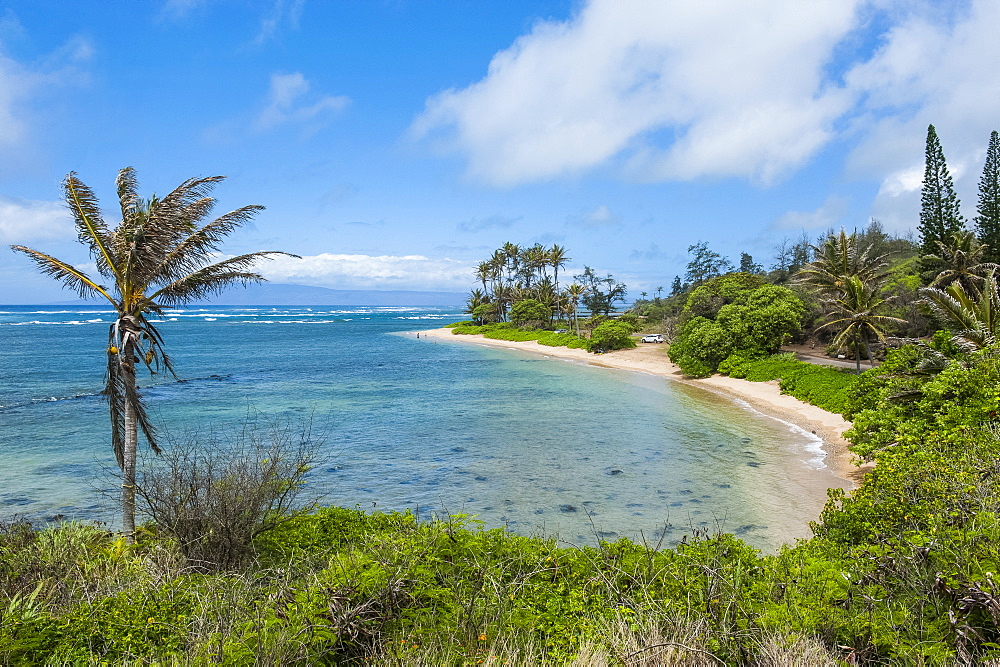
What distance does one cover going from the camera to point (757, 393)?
2802cm

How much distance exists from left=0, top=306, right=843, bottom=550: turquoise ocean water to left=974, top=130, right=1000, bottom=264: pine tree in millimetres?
19575

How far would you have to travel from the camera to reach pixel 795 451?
17859mm

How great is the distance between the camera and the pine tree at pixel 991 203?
32906 mm

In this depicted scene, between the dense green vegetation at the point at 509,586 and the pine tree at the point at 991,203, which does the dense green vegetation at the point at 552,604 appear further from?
the pine tree at the point at 991,203

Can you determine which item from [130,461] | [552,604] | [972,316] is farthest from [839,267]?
[130,461]

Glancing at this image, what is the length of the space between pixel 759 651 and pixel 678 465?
12.9 m

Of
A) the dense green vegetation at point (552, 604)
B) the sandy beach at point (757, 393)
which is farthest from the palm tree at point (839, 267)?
the dense green vegetation at point (552, 604)

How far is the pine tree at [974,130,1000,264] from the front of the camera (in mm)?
32906

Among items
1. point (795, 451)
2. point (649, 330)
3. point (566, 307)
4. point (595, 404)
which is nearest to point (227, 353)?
point (566, 307)

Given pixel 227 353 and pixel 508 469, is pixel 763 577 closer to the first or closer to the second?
pixel 508 469

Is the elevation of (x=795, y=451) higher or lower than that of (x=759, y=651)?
lower


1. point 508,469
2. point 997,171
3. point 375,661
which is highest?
point 997,171

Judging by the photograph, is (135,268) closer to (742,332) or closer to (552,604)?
(552,604)

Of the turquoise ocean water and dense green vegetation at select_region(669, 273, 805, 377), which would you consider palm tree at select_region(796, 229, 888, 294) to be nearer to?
dense green vegetation at select_region(669, 273, 805, 377)
